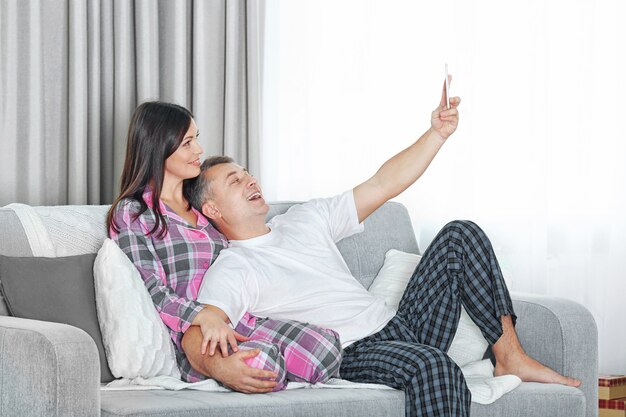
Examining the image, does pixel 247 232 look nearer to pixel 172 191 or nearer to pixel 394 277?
pixel 172 191

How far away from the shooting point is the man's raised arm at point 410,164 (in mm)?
2504

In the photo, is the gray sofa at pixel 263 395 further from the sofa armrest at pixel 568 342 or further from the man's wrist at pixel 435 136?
the man's wrist at pixel 435 136

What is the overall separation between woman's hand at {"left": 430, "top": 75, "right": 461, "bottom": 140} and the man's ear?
0.65 metres

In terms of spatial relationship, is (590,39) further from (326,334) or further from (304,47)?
(326,334)

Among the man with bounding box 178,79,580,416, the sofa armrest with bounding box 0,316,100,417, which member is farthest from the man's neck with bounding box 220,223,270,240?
the sofa armrest with bounding box 0,316,100,417

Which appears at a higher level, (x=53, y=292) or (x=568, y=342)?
(x=53, y=292)

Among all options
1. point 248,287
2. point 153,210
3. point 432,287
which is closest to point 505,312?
point 432,287

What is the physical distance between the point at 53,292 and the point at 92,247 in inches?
10.3

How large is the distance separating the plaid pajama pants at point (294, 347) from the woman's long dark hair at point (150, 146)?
0.44 metres

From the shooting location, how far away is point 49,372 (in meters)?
1.65

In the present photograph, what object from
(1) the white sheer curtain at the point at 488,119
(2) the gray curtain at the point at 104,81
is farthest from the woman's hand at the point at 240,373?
(1) the white sheer curtain at the point at 488,119

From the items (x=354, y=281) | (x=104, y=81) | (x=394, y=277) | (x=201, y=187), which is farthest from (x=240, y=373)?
(x=104, y=81)

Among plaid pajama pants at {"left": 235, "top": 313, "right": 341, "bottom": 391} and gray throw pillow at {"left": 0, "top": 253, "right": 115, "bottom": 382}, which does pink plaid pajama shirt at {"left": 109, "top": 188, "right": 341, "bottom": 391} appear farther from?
gray throw pillow at {"left": 0, "top": 253, "right": 115, "bottom": 382}

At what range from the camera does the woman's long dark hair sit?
7.95ft
